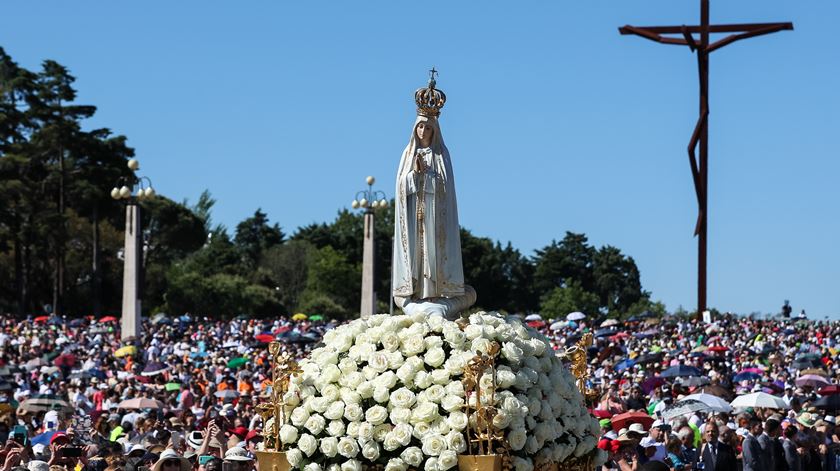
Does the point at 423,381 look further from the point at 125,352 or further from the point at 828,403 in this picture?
the point at 125,352

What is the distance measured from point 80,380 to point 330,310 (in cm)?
5181

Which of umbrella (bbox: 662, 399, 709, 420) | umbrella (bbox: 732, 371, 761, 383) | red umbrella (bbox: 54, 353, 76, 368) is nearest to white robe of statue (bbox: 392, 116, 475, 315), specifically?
umbrella (bbox: 662, 399, 709, 420)

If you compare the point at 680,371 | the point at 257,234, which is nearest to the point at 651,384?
the point at 680,371

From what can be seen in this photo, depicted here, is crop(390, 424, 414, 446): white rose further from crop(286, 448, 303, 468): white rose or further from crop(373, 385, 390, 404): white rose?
crop(286, 448, 303, 468): white rose

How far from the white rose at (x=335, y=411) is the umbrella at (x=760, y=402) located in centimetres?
1213

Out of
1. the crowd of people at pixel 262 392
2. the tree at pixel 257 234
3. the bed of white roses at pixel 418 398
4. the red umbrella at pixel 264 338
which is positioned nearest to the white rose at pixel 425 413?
the bed of white roses at pixel 418 398

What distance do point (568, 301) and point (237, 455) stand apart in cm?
7995

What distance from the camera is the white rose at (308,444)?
858cm

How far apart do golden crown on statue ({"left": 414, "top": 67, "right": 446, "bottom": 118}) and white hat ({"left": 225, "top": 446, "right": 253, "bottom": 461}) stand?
268 centimetres

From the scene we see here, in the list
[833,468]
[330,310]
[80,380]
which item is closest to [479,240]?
[330,310]

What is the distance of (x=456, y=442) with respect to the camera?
27.4ft

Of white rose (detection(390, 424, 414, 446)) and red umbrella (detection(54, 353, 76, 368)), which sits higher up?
red umbrella (detection(54, 353, 76, 368))

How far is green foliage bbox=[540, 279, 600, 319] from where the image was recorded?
289ft

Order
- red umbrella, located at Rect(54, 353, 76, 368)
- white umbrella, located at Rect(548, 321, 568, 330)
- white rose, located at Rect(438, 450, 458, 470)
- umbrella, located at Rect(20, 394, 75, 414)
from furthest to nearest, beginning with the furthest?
white umbrella, located at Rect(548, 321, 568, 330) < red umbrella, located at Rect(54, 353, 76, 368) < umbrella, located at Rect(20, 394, 75, 414) < white rose, located at Rect(438, 450, 458, 470)
